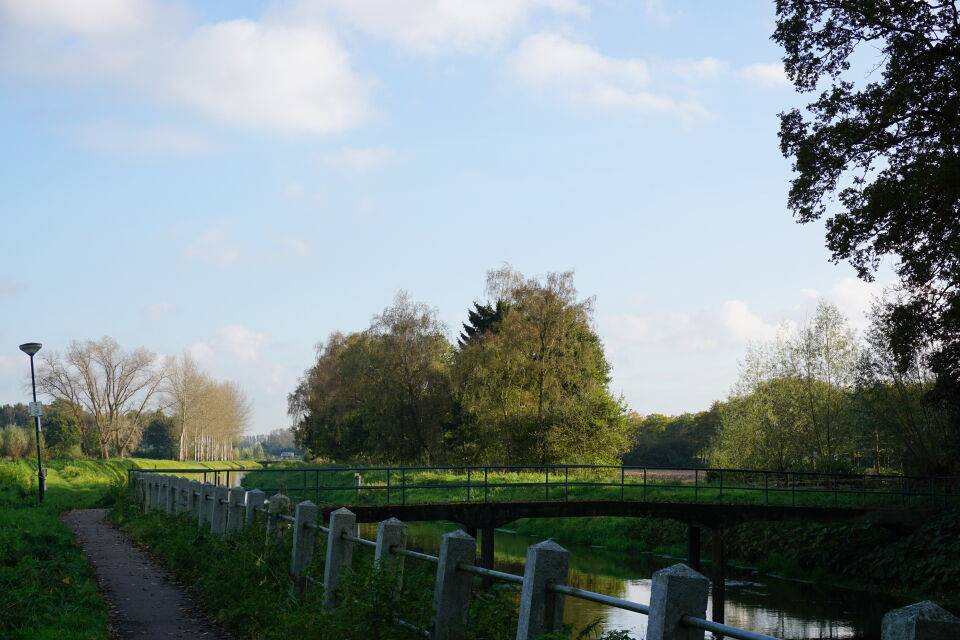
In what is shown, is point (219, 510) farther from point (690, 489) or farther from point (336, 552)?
point (690, 489)

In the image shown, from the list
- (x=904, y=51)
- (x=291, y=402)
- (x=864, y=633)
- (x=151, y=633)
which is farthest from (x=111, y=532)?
(x=291, y=402)

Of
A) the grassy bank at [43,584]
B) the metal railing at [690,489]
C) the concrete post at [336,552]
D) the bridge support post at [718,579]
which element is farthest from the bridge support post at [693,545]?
the concrete post at [336,552]

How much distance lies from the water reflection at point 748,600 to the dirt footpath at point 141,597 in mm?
9227

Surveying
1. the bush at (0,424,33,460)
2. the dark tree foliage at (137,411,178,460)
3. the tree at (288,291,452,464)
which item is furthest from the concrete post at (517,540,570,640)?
the dark tree foliage at (137,411,178,460)

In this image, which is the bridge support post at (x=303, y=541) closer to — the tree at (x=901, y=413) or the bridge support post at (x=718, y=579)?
the bridge support post at (x=718, y=579)

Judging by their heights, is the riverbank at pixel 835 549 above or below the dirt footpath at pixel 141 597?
below

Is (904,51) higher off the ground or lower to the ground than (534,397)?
higher

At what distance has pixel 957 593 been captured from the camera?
24.7 metres

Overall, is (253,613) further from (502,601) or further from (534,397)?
(534,397)

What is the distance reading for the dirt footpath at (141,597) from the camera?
9.54 meters

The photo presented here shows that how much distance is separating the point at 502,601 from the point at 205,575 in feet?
22.6

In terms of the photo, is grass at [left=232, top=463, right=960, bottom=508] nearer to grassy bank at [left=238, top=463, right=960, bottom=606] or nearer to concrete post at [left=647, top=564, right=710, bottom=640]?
grassy bank at [left=238, top=463, right=960, bottom=606]

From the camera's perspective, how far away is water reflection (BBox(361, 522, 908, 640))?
22.0 metres

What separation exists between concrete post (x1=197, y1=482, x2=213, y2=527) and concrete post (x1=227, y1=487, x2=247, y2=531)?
1.63 m
